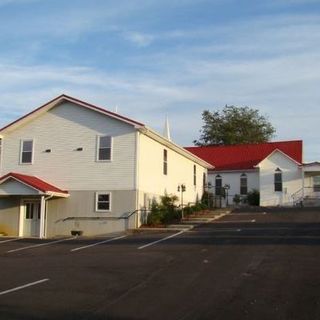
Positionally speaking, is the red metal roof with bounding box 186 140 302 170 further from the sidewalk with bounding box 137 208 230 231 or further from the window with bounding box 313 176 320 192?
the sidewalk with bounding box 137 208 230 231

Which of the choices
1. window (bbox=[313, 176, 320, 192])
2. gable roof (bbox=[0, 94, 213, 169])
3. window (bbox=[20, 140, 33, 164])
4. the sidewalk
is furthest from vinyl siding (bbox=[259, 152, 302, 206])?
window (bbox=[20, 140, 33, 164])

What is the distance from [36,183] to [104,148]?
3.99 meters

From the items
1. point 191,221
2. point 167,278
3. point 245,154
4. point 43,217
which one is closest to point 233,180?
point 245,154

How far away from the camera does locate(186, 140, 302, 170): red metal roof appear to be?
5153cm

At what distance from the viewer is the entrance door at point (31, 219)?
31152 mm

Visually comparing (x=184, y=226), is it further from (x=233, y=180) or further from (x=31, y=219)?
(x=233, y=180)

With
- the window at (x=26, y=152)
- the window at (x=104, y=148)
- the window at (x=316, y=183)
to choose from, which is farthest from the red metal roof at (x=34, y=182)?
the window at (x=316, y=183)

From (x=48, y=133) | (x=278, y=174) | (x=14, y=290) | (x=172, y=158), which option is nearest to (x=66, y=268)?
(x=14, y=290)

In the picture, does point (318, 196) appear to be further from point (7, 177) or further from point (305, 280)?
point (305, 280)

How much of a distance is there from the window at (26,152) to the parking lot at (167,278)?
28.5 ft

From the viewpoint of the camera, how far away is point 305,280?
12.6 metres

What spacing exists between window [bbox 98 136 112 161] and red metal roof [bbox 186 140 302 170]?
896 inches

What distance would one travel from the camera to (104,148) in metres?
30.5

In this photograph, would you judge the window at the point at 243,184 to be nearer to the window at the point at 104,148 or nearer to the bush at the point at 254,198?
the bush at the point at 254,198
